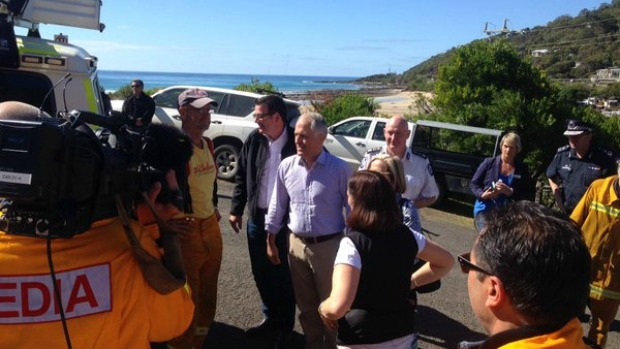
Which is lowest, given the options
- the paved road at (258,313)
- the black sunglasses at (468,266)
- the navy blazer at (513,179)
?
the paved road at (258,313)

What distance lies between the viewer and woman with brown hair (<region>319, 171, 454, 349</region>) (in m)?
2.51

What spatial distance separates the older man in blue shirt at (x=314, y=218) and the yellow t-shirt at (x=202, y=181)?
0.54 m

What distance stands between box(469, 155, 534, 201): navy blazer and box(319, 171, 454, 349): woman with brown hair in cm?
311

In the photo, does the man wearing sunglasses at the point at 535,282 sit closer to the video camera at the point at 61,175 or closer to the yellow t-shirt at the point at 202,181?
the video camera at the point at 61,175

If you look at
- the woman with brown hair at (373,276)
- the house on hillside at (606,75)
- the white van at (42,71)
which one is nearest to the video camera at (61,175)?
the woman with brown hair at (373,276)

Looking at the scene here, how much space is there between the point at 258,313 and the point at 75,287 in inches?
130

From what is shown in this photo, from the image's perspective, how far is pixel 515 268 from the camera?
1391 millimetres

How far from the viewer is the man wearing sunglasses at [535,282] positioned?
1.35 m

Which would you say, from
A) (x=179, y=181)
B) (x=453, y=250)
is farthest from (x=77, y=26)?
(x=453, y=250)

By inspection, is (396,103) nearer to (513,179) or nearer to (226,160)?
(226,160)

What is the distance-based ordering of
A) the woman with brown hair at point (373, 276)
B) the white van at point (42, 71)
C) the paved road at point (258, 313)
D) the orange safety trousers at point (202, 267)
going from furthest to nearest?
the white van at point (42, 71), the paved road at point (258, 313), the orange safety trousers at point (202, 267), the woman with brown hair at point (373, 276)

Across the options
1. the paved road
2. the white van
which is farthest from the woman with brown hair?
the white van

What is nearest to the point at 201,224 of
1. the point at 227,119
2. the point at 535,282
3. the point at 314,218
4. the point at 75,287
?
the point at 314,218

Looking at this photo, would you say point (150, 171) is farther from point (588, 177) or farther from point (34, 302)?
point (588, 177)
